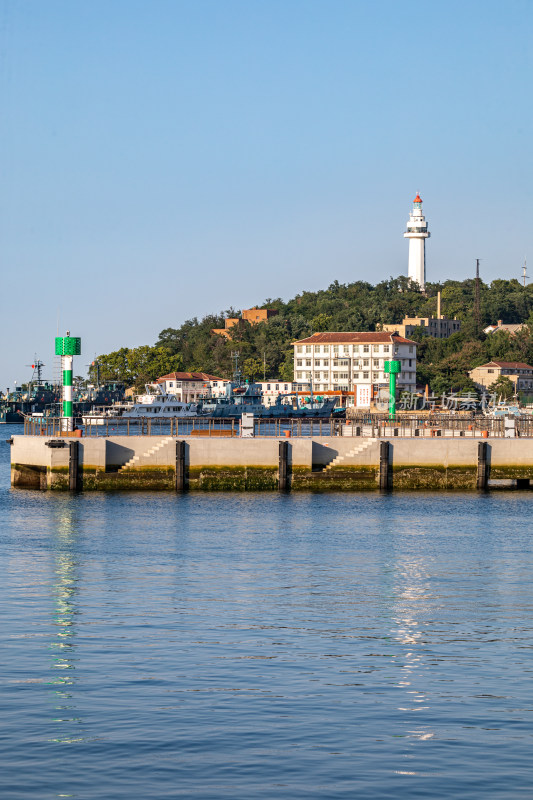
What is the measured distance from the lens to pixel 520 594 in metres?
34.3

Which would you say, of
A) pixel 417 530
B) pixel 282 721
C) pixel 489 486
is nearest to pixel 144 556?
pixel 417 530

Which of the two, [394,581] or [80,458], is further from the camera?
[80,458]

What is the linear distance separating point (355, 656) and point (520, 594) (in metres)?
10.0

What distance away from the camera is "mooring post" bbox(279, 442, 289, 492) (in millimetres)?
68375

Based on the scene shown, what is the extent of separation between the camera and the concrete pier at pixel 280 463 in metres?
68.9

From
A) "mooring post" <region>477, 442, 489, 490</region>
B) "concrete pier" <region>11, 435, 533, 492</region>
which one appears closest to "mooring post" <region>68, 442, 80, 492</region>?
"concrete pier" <region>11, 435, 533, 492</region>

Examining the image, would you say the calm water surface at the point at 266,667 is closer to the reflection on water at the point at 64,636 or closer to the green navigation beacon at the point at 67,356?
the reflection on water at the point at 64,636

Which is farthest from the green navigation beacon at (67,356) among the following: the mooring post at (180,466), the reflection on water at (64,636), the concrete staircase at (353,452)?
the reflection on water at (64,636)

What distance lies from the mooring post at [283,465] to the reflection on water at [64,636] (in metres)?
21.8

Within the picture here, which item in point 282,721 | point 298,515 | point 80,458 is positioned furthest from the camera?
point 80,458

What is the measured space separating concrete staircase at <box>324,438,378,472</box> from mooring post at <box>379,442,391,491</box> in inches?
50.7

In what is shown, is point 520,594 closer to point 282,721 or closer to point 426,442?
point 282,721

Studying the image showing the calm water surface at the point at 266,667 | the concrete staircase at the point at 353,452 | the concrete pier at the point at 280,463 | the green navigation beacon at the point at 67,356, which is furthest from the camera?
the green navigation beacon at the point at 67,356

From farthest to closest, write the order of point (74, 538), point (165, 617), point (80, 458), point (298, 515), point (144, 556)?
point (80, 458), point (298, 515), point (74, 538), point (144, 556), point (165, 617)
